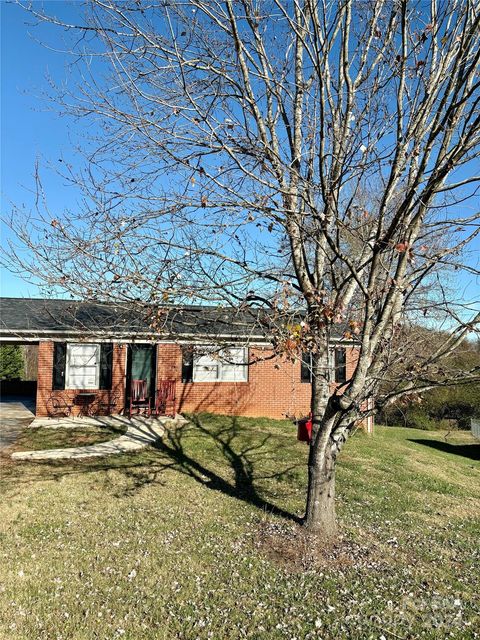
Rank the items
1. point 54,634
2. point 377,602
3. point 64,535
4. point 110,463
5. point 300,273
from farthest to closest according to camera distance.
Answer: point 110,463
point 300,273
point 64,535
point 377,602
point 54,634

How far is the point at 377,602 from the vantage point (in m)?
4.38

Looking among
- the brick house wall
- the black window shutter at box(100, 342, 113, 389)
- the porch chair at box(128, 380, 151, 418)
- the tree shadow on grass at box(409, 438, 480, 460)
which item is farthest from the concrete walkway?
the tree shadow on grass at box(409, 438, 480, 460)

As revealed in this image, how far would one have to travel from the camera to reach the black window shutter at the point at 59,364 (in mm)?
14469

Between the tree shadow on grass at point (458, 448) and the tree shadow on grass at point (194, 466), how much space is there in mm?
A: 9166

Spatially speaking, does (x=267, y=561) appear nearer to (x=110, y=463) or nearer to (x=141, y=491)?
(x=141, y=491)

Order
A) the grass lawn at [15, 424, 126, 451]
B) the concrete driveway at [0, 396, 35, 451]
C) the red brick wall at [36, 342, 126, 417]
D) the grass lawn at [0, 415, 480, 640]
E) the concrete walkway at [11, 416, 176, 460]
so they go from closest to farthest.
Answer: the grass lawn at [0, 415, 480, 640], the concrete walkway at [11, 416, 176, 460], the grass lawn at [15, 424, 126, 451], the concrete driveway at [0, 396, 35, 451], the red brick wall at [36, 342, 126, 417]

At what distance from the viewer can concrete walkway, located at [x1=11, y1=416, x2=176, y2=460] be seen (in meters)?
9.64

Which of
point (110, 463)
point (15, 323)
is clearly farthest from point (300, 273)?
point (15, 323)

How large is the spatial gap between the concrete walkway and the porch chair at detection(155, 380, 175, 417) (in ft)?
2.08

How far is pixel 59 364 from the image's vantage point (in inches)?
575

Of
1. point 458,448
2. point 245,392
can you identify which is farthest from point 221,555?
point 458,448

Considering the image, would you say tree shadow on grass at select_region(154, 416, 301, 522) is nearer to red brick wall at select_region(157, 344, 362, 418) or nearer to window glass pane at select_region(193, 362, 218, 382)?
red brick wall at select_region(157, 344, 362, 418)

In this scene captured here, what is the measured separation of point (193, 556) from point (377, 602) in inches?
78.2

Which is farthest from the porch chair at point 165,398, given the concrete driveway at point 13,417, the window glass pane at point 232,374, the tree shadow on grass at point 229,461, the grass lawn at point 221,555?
the grass lawn at point 221,555
